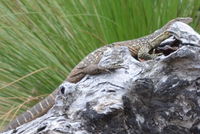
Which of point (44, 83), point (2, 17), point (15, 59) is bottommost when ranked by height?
point (44, 83)

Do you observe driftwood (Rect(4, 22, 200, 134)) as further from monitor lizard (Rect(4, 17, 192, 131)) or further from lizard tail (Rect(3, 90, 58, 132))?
lizard tail (Rect(3, 90, 58, 132))

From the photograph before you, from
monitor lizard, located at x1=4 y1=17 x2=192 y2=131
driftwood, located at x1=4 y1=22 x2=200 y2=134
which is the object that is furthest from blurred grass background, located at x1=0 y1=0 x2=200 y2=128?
driftwood, located at x1=4 y1=22 x2=200 y2=134

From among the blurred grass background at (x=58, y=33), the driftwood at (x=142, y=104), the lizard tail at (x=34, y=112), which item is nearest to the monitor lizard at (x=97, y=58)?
the lizard tail at (x=34, y=112)

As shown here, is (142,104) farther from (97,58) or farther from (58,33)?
(58,33)

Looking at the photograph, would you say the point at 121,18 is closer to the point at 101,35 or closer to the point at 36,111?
the point at 101,35

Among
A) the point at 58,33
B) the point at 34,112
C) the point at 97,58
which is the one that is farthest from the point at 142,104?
the point at 58,33

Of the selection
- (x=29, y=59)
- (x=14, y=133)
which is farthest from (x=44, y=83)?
(x=14, y=133)

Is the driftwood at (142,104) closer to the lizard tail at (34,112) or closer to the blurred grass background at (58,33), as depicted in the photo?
the lizard tail at (34,112)
